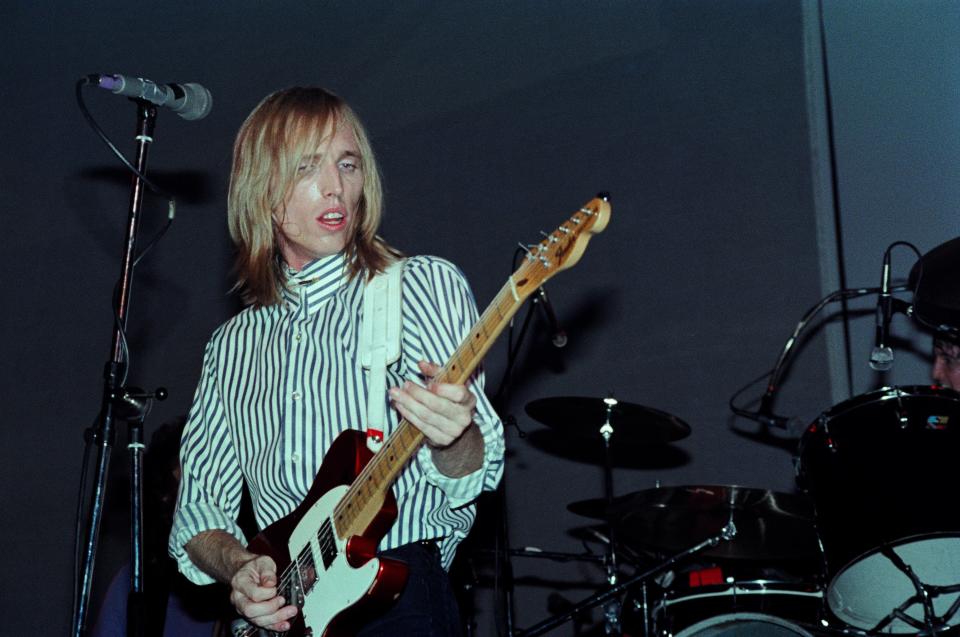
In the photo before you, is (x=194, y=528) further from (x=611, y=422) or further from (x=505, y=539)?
(x=611, y=422)

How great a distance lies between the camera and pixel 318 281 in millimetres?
2416

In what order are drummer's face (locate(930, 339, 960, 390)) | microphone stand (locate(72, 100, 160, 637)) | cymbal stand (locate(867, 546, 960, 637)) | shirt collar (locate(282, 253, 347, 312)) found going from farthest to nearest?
drummer's face (locate(930, 339, 960, 390))
cymbal stand (locate(867, 546, 960, 637))
microphone stand (locate(72, 100, 160, 637))
shirt collar (locate(282, 253, 347, 312))

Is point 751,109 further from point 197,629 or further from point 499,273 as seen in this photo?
point 197,629

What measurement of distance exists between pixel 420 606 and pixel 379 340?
1.70 feet

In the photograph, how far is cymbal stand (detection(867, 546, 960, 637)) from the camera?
10.4 feet

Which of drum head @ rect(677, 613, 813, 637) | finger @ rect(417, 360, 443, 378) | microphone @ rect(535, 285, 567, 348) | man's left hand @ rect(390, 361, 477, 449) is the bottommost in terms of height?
drum head @ rect(677, 613, 813, 637)

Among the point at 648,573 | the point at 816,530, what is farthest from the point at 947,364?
the point at 648,573

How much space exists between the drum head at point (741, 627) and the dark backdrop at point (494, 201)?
51.4 inches

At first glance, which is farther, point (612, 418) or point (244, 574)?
point (612, 418)

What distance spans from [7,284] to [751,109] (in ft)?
12.6

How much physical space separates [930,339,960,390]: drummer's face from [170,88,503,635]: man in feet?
8.58

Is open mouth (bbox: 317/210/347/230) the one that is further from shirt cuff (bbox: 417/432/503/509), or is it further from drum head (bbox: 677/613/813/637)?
drum head (bbox: 677/613/813/637)

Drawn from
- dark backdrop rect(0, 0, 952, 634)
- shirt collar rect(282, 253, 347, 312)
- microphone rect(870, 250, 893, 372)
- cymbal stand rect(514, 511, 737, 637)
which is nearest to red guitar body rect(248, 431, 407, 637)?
shirt collar rect(282, 253, 347, 312)

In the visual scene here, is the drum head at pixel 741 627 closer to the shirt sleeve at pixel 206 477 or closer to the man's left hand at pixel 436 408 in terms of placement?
the shirt sleeve at pixel 206 477
